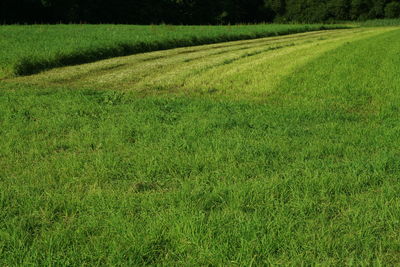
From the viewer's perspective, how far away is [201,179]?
442 centimetres

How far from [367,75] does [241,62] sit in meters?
5.12

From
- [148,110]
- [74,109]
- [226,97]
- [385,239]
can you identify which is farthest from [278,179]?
[226,97]

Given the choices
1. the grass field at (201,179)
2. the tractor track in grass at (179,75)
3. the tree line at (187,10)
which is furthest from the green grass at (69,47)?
the tree line at (187,10)

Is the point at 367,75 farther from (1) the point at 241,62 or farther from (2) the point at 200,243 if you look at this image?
(2) the point at 200,243

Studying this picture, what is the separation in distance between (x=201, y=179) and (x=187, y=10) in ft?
175

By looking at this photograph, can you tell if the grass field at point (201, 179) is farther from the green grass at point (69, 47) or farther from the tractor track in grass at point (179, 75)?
the green grass at point (69, 47)

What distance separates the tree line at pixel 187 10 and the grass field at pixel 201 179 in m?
25.3

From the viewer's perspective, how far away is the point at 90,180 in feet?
14.5

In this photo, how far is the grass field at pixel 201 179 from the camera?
10.3ft

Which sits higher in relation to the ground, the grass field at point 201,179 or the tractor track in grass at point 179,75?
the tractor track in grass at point 179,75

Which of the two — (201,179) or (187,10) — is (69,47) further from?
(187,10)

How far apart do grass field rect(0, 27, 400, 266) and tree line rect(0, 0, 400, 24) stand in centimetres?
2535

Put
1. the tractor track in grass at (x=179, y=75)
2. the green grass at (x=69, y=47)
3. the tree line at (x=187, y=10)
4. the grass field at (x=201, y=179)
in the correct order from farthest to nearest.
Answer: the tree line at (x=187, y=10)
the green grass at (x=69, y=47)
the tractor track in grass at (x=179, y=75)
the grass field at (x=201, y=179)

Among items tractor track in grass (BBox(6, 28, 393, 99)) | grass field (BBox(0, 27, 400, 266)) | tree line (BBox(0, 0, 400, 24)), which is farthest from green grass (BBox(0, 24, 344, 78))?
tree line (BBox(0, 0, 400, 24))
